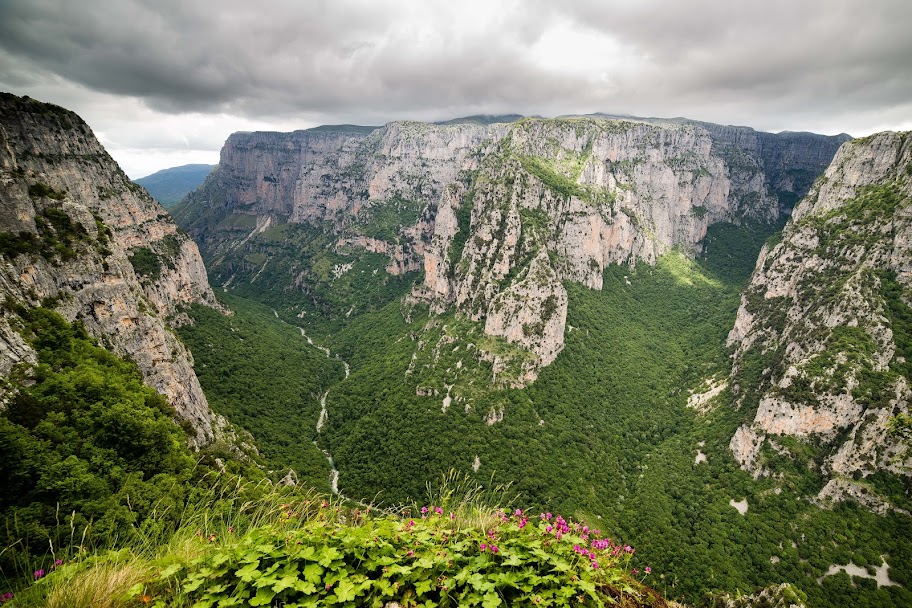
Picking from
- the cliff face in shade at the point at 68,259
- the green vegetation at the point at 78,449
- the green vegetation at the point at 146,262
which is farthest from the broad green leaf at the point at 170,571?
the green vegetation at the point at 146,262

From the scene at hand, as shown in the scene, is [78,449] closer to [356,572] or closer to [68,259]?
[356,572]

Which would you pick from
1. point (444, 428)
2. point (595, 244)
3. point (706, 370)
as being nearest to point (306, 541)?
point (444, 428)

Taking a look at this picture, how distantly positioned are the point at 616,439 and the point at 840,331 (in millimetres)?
47349

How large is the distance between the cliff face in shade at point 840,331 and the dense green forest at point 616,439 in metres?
6.11

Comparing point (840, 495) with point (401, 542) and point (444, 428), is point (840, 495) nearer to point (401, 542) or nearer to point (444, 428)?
point (444, 428)

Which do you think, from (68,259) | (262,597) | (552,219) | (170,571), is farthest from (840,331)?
(68,259)

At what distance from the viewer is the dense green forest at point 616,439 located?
2402 inches

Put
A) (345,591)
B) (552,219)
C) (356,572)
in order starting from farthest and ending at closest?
1. (552,219)
2. (356,572)
3. (345,591)

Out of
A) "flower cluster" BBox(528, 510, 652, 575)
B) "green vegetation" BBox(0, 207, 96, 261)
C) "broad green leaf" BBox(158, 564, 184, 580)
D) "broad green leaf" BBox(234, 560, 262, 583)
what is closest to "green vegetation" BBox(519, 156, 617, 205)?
"green vegetation" BBox(0, 207, 96, 261)

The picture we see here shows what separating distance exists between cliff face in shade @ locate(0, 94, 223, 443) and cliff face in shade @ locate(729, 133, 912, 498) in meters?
98.2

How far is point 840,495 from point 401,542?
87.0m

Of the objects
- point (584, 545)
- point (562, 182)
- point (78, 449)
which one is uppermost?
point (562, 182)

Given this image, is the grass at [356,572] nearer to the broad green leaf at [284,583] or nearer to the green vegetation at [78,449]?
the broad green leaf at [284,583]

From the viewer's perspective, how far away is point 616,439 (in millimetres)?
90875
